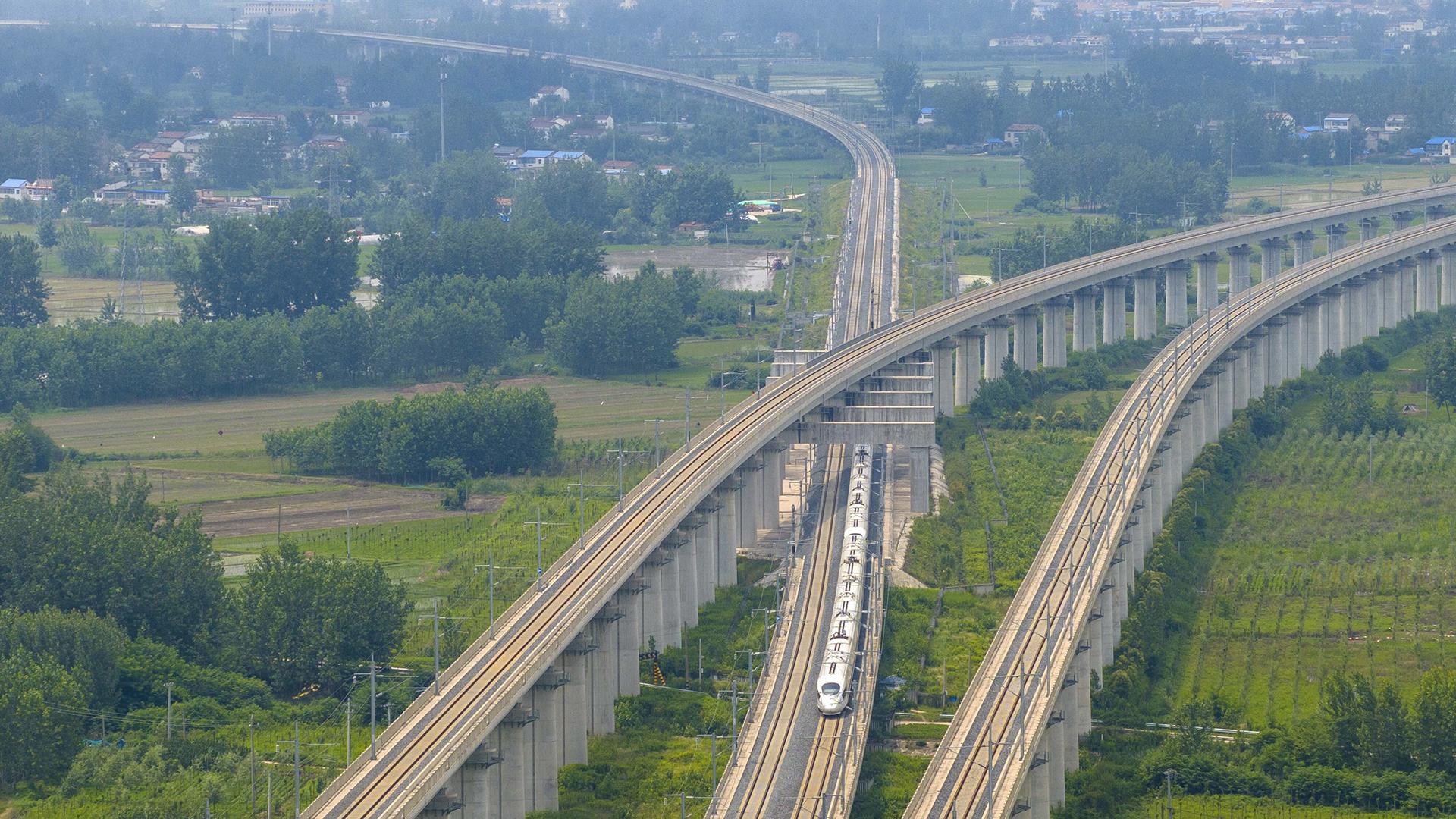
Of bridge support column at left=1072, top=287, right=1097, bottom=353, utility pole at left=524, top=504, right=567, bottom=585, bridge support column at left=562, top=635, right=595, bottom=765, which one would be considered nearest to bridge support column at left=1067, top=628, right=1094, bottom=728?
bridge support column at left=562, top=635, right=595, bottom=765

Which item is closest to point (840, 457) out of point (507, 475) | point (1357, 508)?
point (507, 475)

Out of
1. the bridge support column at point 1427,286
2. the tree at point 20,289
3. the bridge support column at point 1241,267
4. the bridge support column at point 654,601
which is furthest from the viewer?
the bridge support column at point 1241,267

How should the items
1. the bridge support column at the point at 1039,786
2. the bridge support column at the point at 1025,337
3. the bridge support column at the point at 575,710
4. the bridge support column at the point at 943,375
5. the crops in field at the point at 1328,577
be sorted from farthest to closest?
the bridge support column at the point at 1025,337 < the bridge support column at the point at 943,375 < the crops in field at the point at 1328,577 < the bridge support column at the point at 575,710 < the bridge support column at the point at 1039,786

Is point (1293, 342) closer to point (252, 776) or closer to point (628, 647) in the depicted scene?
point (628, 647)

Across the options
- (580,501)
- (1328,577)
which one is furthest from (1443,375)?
(580,501)

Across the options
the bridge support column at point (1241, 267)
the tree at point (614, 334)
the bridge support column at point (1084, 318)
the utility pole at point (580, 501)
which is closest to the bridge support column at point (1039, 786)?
the utility pole at point (580, 501)

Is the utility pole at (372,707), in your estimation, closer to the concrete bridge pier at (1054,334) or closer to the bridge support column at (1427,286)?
the concrete bridge pier at (1054,334)
